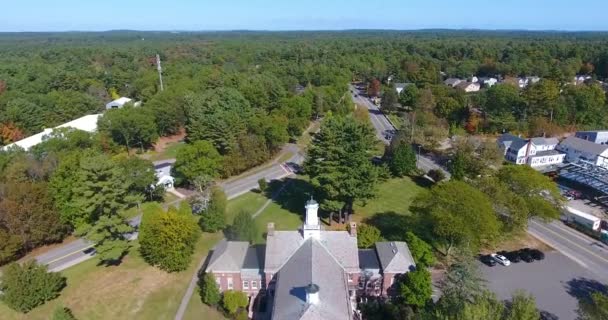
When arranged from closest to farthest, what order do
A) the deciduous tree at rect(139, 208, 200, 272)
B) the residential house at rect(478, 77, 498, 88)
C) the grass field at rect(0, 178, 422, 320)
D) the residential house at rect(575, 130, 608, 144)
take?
the grass field at rect(0, 178, 422, 320), the deciduous tree at rect(139, 208, 200, 272), the residential house at rect(575, 130, 608, 144), the residential house at rect(478, 77, 498, 88)

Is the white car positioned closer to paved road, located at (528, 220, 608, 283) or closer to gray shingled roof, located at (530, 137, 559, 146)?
paved road, located at (528, 220, 608, 283)

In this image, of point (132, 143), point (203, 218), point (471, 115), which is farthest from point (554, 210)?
point (132, 143)

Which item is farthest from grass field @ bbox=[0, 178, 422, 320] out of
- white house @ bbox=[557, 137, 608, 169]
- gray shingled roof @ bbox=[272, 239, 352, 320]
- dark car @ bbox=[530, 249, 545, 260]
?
white house @ bbox=[557, 137, 608, 169]

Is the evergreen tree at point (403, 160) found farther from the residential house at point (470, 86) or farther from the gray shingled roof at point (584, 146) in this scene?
the residential house at point (470, 86)

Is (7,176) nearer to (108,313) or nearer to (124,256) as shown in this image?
(124,256)

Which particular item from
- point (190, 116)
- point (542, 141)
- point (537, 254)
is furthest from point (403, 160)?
point (190, 116)

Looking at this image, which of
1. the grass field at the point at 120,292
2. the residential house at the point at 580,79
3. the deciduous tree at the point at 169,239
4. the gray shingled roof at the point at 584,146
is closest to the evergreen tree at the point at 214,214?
the grass field at the point at 120,292
